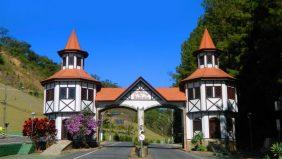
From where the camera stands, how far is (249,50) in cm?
4016

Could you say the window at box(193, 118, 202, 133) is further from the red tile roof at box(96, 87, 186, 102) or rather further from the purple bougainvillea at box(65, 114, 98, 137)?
the purple bougainvillea at box(65, 114, 98, 137)

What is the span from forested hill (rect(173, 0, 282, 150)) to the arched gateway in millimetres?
2286

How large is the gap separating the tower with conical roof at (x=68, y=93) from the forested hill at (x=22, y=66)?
84.5 meters

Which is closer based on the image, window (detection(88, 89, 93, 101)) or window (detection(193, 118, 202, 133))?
window (detection(193, 118, 202, 133))

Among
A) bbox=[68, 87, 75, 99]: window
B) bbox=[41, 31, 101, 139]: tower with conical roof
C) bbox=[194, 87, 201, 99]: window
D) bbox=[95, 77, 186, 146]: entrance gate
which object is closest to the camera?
bbox=[41, 31, 101, 139]: tower with conical roof

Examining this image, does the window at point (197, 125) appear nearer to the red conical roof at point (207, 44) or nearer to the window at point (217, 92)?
the window at point (217, 92)

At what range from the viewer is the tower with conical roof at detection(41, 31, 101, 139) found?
1775 inches

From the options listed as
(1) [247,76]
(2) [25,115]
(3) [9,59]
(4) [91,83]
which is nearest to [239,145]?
(1) [247,76]

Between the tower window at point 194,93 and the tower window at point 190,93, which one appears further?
the tower window at point 190,93

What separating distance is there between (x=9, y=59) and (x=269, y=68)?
135 meters

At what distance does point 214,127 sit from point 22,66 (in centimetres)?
12647

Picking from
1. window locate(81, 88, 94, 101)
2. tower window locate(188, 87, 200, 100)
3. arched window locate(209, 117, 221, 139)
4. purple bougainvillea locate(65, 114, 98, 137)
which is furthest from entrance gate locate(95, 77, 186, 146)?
purple bougainvillea locate(65, 114, 98, 137)

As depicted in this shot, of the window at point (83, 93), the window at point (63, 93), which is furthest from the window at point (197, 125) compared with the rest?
the window at point (63, 93)

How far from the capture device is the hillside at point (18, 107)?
286ft
